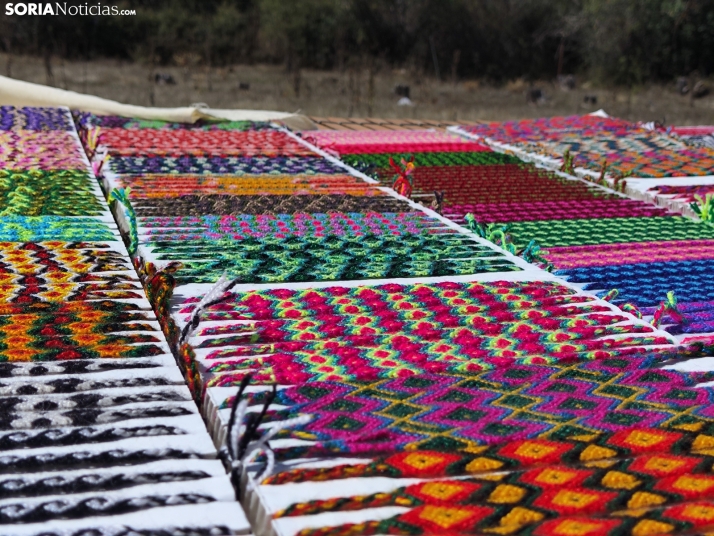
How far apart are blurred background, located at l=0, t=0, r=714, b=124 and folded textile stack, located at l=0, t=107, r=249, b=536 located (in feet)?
33.4

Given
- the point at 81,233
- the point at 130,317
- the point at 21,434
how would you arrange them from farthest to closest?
1. the point at 81,233
2. the point at 130,317
3. the point at 21,434

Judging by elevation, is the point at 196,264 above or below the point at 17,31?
below

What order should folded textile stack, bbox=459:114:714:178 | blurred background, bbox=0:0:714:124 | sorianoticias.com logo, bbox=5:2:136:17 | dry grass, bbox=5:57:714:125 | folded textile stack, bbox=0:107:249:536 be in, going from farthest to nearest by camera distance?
blurred background, bbox=0:0:714:124, sorianoticias.com logo, bbox=5:2:136:17, dry grass, bbox=5:57:714:125, folded textile stack, bbox=459:114:714:178, folded textile stack, bbox=0:107:249:536

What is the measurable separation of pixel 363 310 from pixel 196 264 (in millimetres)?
670

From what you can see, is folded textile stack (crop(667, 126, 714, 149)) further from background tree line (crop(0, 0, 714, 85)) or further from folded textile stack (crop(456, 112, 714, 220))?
background tree line (crop(0, 0, 714, 85))

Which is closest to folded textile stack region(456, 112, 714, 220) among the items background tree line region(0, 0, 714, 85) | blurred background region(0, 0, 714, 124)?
blurred background region(0, 0, 714, 124)

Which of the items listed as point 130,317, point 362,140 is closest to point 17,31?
point 362,140

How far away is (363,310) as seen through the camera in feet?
8.23

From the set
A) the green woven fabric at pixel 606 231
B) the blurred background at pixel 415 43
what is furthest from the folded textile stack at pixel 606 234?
the blurred background at pixel 415 43

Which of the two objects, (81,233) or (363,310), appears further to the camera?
(81,233)

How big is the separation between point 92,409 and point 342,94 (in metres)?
9.31

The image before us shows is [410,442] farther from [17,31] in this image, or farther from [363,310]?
[17,31]

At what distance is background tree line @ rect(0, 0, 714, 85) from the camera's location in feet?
49.0

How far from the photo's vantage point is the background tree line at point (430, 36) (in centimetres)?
1495
